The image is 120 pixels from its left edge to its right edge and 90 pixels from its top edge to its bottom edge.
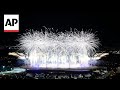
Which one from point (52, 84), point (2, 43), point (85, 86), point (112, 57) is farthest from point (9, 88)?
point (112, 57)

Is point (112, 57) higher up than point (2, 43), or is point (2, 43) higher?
point (2, 43)

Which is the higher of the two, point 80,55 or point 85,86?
point 80,55

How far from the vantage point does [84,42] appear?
742 centimetres

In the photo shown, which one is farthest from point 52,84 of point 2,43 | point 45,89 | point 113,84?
point 2,43

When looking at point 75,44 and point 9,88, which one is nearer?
point 9,88

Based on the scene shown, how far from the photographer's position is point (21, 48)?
311 inches

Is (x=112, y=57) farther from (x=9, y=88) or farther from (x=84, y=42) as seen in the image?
(x=9, y=88)

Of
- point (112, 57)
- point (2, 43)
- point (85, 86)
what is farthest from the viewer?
point (112, 57)

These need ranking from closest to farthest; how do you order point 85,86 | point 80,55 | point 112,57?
point 85,86 < point 112,57 < point 80,55

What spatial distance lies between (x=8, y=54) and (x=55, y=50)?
5.29ft

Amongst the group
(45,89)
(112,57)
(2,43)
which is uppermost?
(2,43)

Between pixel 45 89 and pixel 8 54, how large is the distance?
561 centimetres

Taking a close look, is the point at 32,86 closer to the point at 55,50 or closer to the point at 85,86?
the point at 85,86

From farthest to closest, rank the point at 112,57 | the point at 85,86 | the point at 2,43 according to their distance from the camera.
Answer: the point at 112,57 → the point at 2,43 → the point at 85,86
